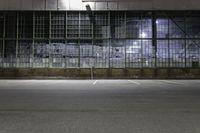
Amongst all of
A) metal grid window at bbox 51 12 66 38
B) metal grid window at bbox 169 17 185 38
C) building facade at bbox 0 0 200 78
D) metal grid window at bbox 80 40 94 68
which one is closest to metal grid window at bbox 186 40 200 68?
building facade at bbox 0 0 200 78

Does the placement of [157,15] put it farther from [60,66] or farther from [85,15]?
[60,66]

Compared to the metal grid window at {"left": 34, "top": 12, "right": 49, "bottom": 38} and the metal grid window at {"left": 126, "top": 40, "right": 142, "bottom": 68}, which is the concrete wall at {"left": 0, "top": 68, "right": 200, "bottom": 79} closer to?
the metal grid window at {"left": 126, "top": 40, "right": 142, "bottom": 68}

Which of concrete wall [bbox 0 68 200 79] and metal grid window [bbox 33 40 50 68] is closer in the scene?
concrete wall [bbox 0 68 200 79]

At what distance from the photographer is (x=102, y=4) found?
128 ft

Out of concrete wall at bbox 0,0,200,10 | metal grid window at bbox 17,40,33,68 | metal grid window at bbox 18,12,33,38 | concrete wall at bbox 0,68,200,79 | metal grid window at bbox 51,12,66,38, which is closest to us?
concrete wall at bbox 0,68,200,79

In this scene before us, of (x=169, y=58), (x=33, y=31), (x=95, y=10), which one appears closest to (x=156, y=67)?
(x=169, y=58)

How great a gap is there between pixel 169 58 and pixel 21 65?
17.5m

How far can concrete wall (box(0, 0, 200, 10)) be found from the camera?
38.8m

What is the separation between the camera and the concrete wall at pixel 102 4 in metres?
38.8

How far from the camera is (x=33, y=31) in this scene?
39344mm

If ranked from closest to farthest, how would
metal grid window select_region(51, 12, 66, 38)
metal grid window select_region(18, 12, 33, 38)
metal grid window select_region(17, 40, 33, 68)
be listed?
metal grid window select_region(17, 40, 33, 68) < metal grid window select_region(51, 12, 66, 38) < metal grid window select_region(18, 12, 33, 38)

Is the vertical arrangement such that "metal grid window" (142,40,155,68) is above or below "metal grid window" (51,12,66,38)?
below

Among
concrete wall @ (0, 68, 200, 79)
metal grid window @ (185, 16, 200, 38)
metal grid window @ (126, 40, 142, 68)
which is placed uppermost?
metal grid window @ (185, 16, 200, 38)

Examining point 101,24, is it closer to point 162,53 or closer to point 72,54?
point 72,54
